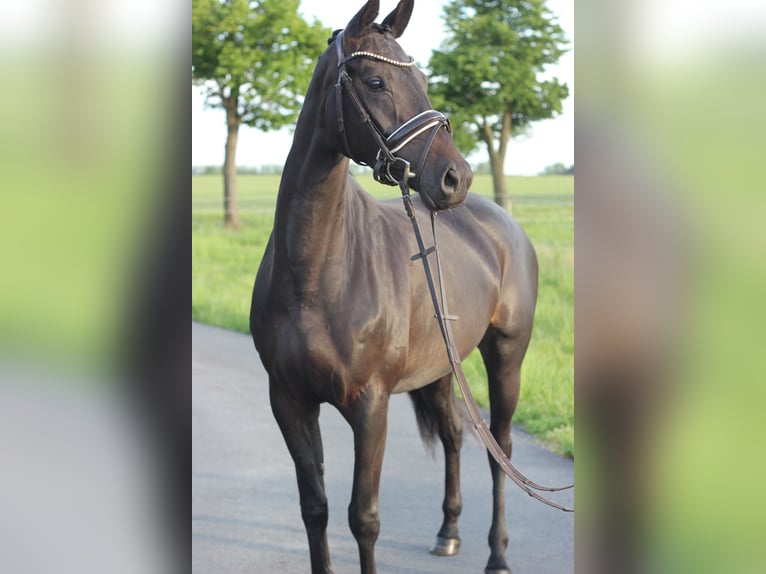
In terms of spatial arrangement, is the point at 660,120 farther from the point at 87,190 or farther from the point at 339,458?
the point at 339,458

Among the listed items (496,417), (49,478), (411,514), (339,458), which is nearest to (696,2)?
(49,478)

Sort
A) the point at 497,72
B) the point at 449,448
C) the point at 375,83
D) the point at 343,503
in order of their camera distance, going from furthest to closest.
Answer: the point at 497,72 → the point at 343,503 → the point at 449,448 → the point at 375,83

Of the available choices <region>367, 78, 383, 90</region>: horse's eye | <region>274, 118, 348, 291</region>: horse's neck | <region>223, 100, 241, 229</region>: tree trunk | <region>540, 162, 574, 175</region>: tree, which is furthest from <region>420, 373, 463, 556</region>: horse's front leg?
<region>540, 162, 574, 175</region>: tree

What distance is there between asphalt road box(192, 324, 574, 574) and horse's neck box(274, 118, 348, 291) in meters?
1.82

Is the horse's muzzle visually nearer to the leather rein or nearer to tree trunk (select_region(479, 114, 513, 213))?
the leather rein

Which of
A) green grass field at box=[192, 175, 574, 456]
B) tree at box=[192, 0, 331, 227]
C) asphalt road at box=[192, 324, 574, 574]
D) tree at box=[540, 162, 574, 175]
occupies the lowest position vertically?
asphalt road at box=[192, 324, 574, 574]

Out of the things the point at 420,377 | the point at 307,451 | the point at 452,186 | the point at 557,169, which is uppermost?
the point at 557,169

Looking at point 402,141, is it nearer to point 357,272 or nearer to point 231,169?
point 357,272

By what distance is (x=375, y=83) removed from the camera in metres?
2.91

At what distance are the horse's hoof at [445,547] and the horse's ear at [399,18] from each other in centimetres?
266

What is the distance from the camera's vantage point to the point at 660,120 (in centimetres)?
100

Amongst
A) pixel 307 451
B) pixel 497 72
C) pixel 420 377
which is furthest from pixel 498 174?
pixel 307 451

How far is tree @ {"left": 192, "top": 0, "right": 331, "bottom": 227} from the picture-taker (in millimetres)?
21734

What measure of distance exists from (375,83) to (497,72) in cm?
2286
